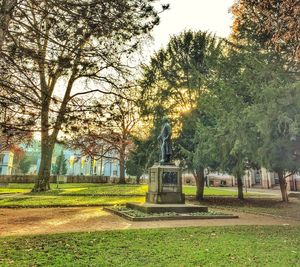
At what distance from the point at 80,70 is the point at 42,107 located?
4.46 feet

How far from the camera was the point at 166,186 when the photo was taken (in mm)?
11797

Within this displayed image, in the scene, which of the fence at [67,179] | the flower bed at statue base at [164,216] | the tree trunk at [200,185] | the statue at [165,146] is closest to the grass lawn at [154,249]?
the flower bed at statue base at [164,216]

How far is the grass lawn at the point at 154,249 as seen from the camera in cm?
445

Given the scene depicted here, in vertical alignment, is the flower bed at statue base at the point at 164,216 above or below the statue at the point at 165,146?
below

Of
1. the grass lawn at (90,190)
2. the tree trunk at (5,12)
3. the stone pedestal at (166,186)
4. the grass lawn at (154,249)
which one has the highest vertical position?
the tree trunk at (5,12)

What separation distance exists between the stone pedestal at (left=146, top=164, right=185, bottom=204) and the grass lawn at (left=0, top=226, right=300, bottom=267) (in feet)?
14.8

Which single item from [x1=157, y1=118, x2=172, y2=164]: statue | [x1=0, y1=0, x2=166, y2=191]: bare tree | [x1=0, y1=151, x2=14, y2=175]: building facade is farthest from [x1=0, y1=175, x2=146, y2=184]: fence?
[x1=0, y1=151, x2=14, y2=175]: building facade

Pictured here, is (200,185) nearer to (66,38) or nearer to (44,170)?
(44,170)

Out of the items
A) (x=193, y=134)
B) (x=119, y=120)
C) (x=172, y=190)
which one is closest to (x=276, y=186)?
(x=193, y=134)

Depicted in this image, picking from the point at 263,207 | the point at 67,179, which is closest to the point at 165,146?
the point at 263,207

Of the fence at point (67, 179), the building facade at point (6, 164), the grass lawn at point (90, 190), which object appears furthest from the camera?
the building facade at point (6, 164)

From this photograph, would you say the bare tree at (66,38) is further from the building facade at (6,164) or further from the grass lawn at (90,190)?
the building facade at (6,164)

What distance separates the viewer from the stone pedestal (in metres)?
11.6

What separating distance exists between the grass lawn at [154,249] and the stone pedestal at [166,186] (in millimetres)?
4525
